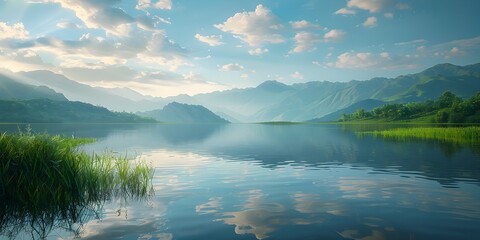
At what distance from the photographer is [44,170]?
17.9m

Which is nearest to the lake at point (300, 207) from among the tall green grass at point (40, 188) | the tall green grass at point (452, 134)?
the tall green grass at point (40, 188)

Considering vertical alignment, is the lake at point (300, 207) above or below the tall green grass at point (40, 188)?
below

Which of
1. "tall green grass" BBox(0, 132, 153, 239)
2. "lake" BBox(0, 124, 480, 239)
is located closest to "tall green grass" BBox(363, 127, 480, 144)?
"lake" BBox(0, 124, 480, 239)

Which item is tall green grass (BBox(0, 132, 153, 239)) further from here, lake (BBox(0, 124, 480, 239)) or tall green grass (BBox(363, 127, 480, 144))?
tall green grass (BBox(363, 127, 480, 144))

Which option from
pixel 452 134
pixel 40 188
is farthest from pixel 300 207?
pixel 452 134

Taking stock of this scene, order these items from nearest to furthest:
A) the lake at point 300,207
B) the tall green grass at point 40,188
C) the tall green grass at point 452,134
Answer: the lake at point 300,207
the tall green grass at point 40,188
the tall green grass at point 452,134

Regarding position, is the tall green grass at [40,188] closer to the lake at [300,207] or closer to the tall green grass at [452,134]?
the lake at [300,207]

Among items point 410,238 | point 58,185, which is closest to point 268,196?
point 410,238

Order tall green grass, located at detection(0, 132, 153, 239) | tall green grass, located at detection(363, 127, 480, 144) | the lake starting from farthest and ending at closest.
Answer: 1. tall green grass, located at detection(363, 127, 480, 144)
2. tall green grass, located at detection(0, 132, 153, 239)
3. the lake

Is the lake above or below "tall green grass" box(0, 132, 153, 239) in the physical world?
below

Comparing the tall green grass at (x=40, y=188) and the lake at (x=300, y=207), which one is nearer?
the lake at (x=300, y=207)

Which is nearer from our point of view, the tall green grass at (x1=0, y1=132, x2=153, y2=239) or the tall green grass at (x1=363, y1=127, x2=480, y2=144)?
the tall green grass at (x1=0, y1=132, x2=153, y2=239)

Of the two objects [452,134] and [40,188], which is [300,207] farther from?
[452,134]

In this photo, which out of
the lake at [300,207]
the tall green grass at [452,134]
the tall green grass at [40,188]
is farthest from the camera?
the tall green grass at [452,134]
